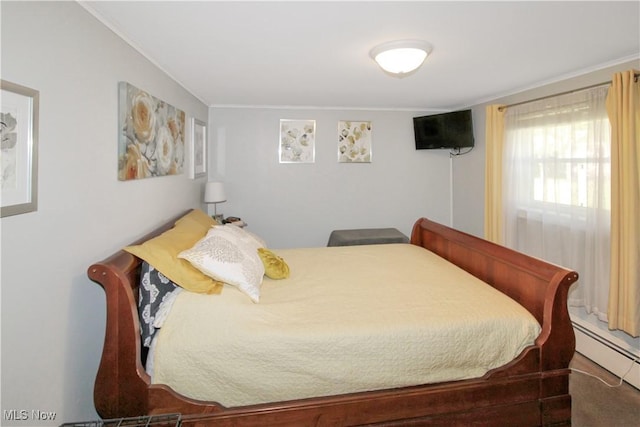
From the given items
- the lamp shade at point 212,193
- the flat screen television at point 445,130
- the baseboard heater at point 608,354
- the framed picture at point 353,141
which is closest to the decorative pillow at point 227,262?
the lamp shade at point 212,193

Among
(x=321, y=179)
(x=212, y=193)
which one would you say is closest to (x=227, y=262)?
(x=212, y=193)

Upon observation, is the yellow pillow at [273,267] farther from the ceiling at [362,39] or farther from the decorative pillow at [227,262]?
the ceiling at [362,39]

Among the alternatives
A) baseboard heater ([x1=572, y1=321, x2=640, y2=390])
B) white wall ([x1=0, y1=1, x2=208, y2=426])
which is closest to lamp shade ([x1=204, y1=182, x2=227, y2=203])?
white wall ([x1=0, y1=1, x2=208, y2=426])

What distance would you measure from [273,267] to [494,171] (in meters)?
2.77

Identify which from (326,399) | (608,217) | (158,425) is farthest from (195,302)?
(608,217)

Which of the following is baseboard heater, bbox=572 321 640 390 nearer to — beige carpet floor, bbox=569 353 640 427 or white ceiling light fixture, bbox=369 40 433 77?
beige carpet floor, bbox=569 353 640 427

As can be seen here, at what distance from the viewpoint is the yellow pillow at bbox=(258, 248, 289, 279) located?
225cm

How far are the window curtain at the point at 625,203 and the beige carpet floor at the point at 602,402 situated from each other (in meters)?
0.38

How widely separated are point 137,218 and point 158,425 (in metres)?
1.21

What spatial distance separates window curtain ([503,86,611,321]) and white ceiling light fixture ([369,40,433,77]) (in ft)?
5.01

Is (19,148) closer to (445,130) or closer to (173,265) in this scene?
(173,265)

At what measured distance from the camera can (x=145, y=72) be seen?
2270 mm

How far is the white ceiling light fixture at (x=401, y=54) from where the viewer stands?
2076 millimetres

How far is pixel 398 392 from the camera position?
1606 millimetres
